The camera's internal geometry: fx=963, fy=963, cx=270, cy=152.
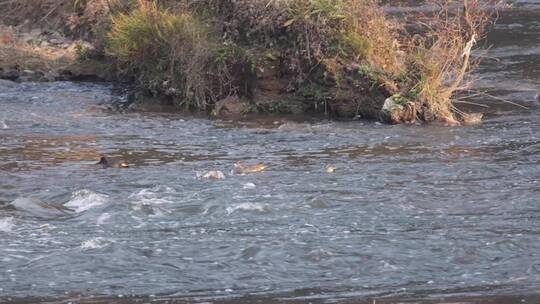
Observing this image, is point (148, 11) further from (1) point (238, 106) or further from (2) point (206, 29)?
(1) point (238, 106)

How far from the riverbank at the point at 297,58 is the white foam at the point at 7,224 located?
6241 millimetres

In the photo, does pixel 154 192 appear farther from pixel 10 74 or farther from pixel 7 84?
pixel 10 74

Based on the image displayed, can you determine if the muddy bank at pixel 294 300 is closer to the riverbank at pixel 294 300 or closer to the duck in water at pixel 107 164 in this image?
the riverbank at pixel 294 300

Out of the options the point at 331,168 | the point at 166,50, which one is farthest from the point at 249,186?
the point at 166,50

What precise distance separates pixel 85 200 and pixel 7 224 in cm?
95

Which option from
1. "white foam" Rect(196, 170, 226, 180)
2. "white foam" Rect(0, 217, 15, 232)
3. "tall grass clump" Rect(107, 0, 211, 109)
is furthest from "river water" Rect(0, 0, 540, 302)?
"tall grass clump" Rect(107, 0, 211, 109)

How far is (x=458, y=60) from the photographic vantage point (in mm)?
14055

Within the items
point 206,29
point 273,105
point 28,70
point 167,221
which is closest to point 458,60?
point 273,105

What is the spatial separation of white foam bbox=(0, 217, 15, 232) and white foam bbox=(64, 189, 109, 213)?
645 millimetres

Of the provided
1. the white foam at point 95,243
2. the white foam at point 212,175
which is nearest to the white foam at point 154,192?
the white foam at point 212,175

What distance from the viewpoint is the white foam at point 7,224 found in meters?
8.44

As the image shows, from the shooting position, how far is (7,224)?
8.57 m

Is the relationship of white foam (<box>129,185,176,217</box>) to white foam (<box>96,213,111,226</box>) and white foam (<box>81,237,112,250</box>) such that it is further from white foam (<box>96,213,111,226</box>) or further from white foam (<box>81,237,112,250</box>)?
white foam (<box>81,237,112,250</box>)

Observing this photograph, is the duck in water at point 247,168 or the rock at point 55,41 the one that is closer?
the duck in water at point 247,168
